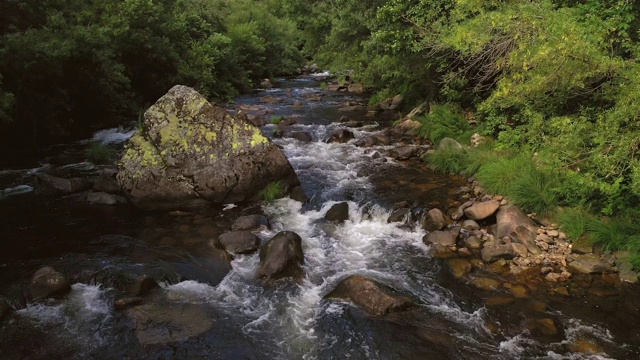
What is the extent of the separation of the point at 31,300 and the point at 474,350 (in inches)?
334

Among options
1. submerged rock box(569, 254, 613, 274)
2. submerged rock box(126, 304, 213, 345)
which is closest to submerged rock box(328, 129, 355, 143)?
submerged rock box(569, 254, 613, 274)

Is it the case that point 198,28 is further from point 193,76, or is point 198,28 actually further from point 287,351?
point 287,351

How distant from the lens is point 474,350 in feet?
25.0

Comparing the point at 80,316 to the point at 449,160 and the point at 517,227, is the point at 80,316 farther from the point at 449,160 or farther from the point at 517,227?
the point at 449,160

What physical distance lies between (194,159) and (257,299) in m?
5.47

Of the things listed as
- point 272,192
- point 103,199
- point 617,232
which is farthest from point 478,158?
point 103,199

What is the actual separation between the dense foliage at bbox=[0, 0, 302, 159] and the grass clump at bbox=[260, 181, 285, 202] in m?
7.34

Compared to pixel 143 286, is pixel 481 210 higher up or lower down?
lower down

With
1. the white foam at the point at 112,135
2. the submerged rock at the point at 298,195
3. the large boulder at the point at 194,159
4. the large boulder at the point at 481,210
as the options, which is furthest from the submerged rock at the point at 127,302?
the white foam at the point at 112,135

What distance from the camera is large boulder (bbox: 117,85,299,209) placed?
12742 millimetres

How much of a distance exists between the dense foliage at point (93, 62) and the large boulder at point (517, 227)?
13.5 meters

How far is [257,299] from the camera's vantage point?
9125 mm

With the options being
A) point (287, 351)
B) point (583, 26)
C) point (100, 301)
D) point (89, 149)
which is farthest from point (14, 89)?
point (583, 26)

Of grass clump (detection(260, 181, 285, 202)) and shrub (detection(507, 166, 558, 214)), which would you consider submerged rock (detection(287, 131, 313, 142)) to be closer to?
grass clump (detection(260, 181, 285, 202))
